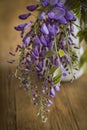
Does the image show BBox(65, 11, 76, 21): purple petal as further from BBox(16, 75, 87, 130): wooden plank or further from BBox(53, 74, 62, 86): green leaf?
BBox(16, 75, 87, 130): wooden plank

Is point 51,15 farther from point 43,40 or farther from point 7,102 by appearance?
point 7,102

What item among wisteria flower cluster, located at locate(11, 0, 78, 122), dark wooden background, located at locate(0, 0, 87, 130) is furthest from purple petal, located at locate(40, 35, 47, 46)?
dark wooden background, located at locate(0, 0, 87, 130)

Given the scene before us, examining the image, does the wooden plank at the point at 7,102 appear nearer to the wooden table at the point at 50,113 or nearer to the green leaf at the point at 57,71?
the wooden table at the point at 50,113

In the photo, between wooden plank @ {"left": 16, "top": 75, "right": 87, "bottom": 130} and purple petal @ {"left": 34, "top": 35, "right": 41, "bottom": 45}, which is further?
wooden plank @ {"left": 16, "top": 75, "right": 87, "bottom": 130}

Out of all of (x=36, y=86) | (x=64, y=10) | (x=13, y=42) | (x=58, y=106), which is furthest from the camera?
(x=13, y=42)

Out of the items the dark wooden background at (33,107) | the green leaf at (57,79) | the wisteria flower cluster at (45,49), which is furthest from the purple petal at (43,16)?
the dark wooden background at (33,107)

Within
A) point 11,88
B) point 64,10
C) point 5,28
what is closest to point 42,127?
point 11,88

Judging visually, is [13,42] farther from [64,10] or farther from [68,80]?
[64,10]
